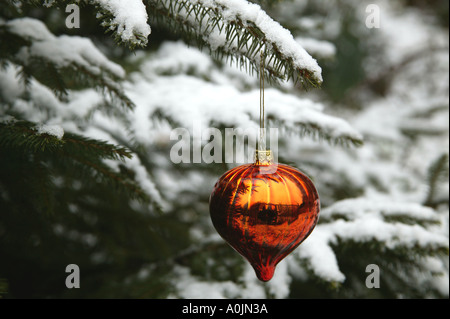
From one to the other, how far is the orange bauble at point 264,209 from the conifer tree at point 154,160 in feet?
0.58

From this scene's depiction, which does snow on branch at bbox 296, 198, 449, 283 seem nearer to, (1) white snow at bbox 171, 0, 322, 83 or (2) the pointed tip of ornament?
(2) the pointed tip of ornament

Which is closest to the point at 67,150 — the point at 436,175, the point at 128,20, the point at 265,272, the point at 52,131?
the point at 52,131

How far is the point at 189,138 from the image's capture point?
993 mm

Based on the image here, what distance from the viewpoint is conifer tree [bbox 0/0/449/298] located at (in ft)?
2.14

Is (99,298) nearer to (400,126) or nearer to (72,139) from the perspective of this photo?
(72,139)

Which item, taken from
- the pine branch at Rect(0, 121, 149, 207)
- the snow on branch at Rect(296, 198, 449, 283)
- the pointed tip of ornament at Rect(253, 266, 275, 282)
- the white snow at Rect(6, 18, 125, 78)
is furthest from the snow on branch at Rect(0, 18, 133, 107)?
the snow on branch at Rect(296, 198, 449, 283)

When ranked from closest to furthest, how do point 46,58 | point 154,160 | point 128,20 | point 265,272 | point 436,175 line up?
1. point 128,20
2. point 265,272
3. point 46,58
4. point 436,175
5. point 154,160

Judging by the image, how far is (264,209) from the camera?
24.9 inches

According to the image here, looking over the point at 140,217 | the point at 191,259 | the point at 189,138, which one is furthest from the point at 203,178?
the point at 189,138

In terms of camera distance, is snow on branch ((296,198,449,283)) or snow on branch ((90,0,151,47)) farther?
snow on branch ((296,198,449,283))

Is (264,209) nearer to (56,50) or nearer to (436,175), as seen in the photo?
(56,50)

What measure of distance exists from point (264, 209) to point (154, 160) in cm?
93

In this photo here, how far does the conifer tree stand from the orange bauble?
0.18 metres
